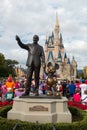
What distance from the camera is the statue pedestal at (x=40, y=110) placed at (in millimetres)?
10203

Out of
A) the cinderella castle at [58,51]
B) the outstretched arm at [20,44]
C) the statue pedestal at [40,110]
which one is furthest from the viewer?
the cinderella castle at [58,51]

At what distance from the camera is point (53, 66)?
11547 mm

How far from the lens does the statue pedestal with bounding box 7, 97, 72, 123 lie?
402 inches

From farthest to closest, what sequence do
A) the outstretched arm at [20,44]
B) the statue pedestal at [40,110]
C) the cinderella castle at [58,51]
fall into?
the cinderella castle at [58,51], the outstretched arm at [20,44], the statue pedestal at [40,110]

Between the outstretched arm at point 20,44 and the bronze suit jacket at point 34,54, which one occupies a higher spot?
the outstretched arm at point 20,44

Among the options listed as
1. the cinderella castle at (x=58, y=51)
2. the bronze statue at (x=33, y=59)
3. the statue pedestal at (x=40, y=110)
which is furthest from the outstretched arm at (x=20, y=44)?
the cinderella castle at (x=58, y=51)

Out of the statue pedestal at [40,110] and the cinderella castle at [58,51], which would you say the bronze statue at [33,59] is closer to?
the statue pedestal at [40,110]

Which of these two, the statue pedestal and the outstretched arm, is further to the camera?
the outstretched arm

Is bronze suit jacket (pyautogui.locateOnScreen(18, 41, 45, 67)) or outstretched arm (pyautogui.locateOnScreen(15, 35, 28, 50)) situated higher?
outstretched arm (pyautogui.locateOnScreen(15, 35, 28, 50))

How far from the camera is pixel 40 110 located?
33.7 feet

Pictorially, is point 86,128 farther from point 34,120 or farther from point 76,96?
point 76,96

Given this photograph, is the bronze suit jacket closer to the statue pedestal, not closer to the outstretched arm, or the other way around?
the outstretched arm

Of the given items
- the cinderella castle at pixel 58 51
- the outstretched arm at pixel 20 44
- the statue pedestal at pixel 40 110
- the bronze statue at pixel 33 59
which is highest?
the cinderella castle at pixel 58 51

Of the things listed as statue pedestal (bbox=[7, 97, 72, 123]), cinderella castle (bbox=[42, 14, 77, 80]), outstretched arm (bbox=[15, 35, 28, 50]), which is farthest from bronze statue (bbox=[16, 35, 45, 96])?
cinderella castle (bbox=[42, 14, 77, 80])
